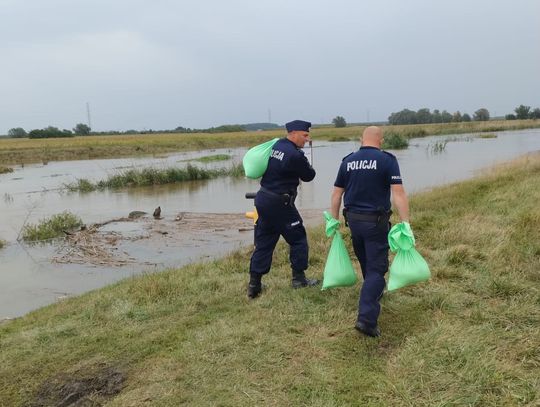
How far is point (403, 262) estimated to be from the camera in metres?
4.06

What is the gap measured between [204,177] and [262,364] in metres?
20.7

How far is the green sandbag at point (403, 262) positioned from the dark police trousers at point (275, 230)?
122 cm

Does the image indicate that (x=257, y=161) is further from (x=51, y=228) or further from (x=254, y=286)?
(x=51, y=228)

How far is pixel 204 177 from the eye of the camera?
943 inches

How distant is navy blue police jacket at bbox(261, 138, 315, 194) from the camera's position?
4762mm

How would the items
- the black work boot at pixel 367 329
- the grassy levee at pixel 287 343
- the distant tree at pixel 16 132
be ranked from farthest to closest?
1. the distant tree at pixel 16 132
2. the black work boot at pixel 367 329
3. the grassy levee at pixel 287 343

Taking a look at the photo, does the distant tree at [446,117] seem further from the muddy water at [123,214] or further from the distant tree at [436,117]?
the muddy water at [123,214]

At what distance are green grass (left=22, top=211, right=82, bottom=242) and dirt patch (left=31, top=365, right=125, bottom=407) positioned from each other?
8.93 m

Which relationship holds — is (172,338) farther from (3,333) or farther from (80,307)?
(3,333)

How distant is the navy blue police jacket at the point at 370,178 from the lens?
13.0ft

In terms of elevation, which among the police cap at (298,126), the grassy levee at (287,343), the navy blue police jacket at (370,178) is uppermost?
the police cap at (298,126)

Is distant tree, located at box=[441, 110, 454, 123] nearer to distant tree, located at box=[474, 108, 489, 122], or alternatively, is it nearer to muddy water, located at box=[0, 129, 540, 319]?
distant tree, located at box=[474, 108, 489, 122]

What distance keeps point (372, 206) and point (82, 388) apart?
2.66 m

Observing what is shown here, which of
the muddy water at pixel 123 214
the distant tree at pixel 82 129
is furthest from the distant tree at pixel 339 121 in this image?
the muddy water at pixel 123 214
